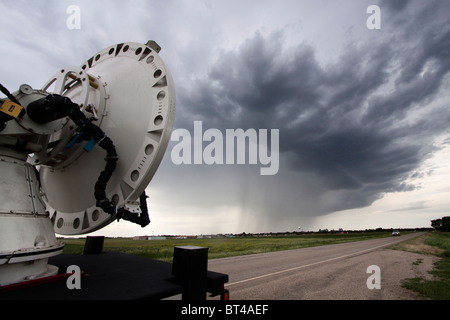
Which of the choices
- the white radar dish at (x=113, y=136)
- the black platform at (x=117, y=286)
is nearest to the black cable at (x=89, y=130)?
the white radar dish at (x=113, y=136)

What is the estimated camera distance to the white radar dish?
4.49m

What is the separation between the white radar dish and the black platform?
103 cm

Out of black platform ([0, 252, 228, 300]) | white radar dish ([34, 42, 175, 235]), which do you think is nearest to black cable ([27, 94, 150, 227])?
white radar dish ([34, 42, 175, 235])

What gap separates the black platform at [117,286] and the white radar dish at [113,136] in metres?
1.03

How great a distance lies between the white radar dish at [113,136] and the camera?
4.49 meters

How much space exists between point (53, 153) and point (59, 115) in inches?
53.7

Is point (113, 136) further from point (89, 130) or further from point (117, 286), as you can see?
point (117, 286)

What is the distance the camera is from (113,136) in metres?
5.00

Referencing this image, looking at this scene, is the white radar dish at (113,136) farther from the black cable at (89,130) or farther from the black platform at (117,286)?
the black platform at (117,286)

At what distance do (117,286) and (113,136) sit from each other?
2901mm

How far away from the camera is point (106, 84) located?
5.56 meters
